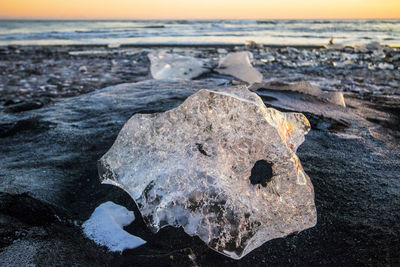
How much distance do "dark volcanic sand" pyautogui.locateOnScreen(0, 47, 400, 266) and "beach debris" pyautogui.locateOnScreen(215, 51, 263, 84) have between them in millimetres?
658

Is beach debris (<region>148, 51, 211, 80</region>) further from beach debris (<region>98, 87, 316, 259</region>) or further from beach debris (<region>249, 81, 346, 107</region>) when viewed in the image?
beach debris (<region>98, 87, 316, 259</region>)

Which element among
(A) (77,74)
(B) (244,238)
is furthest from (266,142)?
(A) (77,74)

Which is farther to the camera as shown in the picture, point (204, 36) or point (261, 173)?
point (204, 36)

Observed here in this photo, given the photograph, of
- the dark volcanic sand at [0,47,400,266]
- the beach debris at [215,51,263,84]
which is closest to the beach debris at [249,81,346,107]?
the dark volcanic sand at [0,47,400,266]

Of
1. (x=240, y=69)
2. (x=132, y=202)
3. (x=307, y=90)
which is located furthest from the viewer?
(x=240, y=69)

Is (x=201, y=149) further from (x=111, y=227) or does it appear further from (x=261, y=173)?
(x=111, y=227)

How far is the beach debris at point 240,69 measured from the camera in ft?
12.7

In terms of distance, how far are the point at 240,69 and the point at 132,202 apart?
115 inches

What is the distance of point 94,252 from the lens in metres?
1.18

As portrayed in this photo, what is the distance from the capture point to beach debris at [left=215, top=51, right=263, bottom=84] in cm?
388

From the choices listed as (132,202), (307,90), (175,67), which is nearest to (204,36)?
(175,67)

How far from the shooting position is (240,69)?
4016 millimetres

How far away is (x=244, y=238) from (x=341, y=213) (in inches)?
20.0

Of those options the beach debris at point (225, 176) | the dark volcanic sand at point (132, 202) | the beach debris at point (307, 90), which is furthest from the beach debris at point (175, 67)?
the beach debris at point (225, 176)
